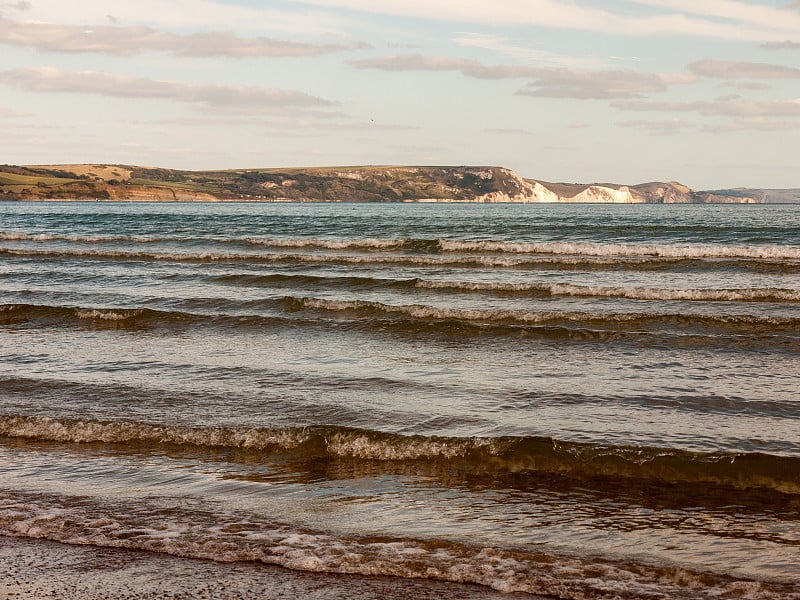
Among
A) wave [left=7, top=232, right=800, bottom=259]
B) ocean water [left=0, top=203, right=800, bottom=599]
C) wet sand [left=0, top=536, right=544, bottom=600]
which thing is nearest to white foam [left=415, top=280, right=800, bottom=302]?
ocean water [left=0, top=203, right=800, bottom=599]

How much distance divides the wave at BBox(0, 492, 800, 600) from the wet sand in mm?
137

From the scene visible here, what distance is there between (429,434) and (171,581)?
3945 mm

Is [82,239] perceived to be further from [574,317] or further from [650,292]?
[574,317]

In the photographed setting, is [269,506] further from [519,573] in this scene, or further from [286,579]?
[519,573]

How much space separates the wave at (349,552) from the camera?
536cm

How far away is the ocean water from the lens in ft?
19.9

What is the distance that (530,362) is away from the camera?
13.1 metres


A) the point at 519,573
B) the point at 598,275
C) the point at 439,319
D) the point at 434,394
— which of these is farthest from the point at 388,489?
the point at 598,275

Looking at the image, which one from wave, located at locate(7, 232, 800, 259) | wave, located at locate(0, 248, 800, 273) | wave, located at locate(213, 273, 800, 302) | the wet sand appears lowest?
the wet sand

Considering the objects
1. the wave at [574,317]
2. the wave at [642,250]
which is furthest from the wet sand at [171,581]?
the wave at [642,250]

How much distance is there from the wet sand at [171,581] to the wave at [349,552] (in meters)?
0.14

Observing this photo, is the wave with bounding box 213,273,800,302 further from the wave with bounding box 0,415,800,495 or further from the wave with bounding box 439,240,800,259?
the wave with bounding box 0,415,800,495

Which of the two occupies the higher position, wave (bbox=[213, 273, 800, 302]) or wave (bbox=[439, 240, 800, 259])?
wave (bbox=[439, 240, 800, 259])

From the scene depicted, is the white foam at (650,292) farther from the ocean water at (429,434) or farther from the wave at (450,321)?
the wave at (450,321)
